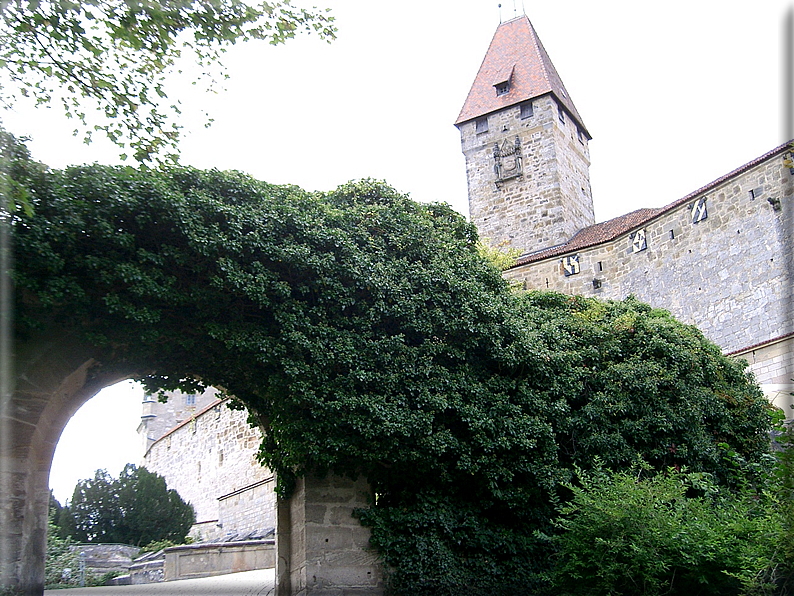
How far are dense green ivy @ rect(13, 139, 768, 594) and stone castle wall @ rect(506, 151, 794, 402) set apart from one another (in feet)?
30.9

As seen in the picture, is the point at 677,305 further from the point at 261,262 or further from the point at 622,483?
the point at 261,262

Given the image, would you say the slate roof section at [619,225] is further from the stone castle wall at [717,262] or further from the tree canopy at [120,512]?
the tree canopy at [120,512]

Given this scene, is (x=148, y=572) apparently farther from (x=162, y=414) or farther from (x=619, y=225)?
(x=162, y=414)

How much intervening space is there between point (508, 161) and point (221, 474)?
16.7 metres

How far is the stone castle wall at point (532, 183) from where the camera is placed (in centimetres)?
3112

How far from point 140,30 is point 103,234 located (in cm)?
193

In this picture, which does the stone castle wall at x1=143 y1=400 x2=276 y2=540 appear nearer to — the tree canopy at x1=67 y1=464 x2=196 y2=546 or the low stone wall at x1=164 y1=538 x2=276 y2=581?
the tree canopy at x1=67 y1=464 x2=196 y2=546

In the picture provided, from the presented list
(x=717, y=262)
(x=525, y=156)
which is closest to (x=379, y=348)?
(x=717, y=262)

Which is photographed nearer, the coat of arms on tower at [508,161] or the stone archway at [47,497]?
the stone archway at [47,497]

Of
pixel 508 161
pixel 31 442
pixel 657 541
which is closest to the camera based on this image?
pixel 657 541

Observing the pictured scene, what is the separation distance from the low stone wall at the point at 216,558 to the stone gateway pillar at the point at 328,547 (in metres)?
5.93

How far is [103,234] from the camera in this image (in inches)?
324

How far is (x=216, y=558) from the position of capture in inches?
640

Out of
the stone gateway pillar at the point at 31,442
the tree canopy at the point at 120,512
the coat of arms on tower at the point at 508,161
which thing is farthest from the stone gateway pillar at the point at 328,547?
the coat of arms on tower at the point at 508,161
